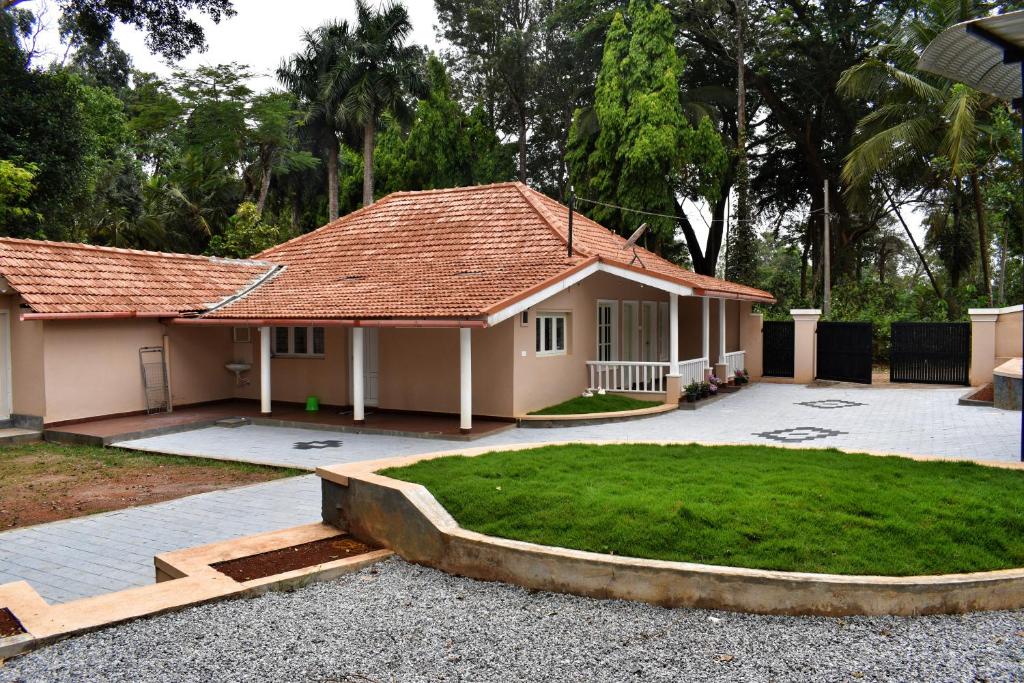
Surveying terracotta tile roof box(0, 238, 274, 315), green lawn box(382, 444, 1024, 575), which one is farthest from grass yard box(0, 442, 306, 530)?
Result: green lawn box(382, 444, 1024, 575)

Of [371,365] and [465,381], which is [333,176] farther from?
[465,381]

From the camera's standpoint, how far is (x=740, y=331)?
2197 centimetres

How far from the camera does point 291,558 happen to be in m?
5.73

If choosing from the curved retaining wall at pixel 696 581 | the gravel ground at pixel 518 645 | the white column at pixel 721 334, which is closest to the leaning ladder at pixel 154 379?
the curved retaining wall at pixel 696 581

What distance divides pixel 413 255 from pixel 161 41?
6450mm

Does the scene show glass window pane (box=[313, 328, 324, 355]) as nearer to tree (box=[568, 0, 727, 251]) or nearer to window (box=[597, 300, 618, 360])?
window (box=[597, 300, 618, 360])

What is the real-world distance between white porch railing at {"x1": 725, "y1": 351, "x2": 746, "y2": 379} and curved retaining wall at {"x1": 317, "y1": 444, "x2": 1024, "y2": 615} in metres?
14.9

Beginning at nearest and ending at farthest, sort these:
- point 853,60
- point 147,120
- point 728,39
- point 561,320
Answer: point 561,320 → point 853,60 → point 728,39 → point 147,120

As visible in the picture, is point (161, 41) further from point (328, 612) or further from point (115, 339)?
point (328, 612)

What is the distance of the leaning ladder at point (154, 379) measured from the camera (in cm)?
1530

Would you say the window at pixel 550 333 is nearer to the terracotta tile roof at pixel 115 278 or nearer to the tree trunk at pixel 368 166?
the terracotta tile roof at pixel 115 278

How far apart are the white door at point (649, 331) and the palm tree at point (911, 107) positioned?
7.99m

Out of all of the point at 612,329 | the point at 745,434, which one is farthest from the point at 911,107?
the point at 745,434

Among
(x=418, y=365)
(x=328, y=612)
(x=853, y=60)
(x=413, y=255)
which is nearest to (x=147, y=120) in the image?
(x=413, y=255)
